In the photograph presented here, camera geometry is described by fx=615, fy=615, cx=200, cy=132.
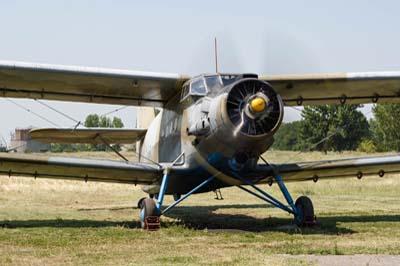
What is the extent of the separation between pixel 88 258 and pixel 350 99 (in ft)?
28.6

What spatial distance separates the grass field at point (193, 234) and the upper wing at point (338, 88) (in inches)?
107

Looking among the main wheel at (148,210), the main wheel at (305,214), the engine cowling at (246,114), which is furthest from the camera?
the main wheel at (305,214)

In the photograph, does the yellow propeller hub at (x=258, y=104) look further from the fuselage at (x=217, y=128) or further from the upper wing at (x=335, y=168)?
the upper wing at (x=335, y=168)

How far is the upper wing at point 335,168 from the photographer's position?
1275cm

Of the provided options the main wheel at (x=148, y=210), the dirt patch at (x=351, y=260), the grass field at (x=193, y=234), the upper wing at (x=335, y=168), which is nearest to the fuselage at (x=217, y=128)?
the main wheel at (x=148, y=210)

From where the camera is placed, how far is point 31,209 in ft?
53.6

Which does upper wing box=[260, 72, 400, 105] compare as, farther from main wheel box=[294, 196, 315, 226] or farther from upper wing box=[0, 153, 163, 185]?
upper wing box=[0, 153, 163, 185]

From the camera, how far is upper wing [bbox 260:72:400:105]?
12773 millimetres

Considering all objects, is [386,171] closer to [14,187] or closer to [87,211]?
[87,211]

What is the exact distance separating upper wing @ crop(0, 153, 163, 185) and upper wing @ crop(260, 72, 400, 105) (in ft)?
10.3

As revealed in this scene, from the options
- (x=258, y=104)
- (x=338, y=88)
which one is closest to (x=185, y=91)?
(x=258, y=104)

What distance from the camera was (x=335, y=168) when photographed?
13.4 m

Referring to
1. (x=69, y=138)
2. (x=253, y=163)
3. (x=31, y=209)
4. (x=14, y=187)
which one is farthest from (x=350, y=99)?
(x=14, y=187)

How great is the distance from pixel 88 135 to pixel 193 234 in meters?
6.45
